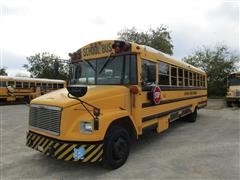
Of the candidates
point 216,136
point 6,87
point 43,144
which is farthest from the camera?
point 6,87

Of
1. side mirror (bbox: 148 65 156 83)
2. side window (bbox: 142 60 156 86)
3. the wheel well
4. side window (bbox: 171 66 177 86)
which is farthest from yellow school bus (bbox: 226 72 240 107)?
the wheel well

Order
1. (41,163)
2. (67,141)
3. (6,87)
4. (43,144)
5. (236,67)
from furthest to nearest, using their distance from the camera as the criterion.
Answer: (236,67), (6,87), (41,163), (43,144), (67,141)

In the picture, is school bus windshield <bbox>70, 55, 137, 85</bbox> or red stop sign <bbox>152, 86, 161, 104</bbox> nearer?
school bus windshield <bbox>70, 55, 137, 85</bbox>

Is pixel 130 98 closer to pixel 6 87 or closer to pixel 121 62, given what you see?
pixel 121 62

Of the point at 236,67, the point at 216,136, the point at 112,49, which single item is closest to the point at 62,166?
the point at 112,49

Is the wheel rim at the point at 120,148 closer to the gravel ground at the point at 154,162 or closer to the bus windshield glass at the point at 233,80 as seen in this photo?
the gravel ground at the point at 154,162

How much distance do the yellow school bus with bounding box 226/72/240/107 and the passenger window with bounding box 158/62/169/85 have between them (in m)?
11.0

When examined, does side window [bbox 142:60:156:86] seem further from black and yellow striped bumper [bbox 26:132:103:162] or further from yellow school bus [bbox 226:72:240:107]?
yellow school bus [bbox 226:72:240:107]

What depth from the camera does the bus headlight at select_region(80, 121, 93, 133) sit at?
3.72 metres

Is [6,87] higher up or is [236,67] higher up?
[236,67]

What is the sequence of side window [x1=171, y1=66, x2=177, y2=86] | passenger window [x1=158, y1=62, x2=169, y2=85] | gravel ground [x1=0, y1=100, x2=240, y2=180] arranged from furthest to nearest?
1. side window [x1=171, y1=66, x2=177, y2=86]
2. passenger window [x1=158, y1=62, x2=169, y2=85]
3. gravel ground [x1=0, y1=100, x2=240, y2=180]

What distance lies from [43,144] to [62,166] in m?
0.60

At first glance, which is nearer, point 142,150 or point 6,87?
point 142,150

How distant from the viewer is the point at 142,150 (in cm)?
527
